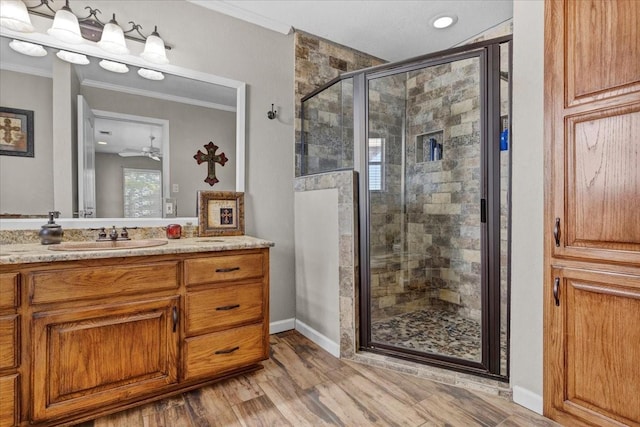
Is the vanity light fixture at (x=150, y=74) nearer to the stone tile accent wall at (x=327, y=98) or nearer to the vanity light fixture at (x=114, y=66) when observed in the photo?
the vanity light fixture at (x=114, y=66)

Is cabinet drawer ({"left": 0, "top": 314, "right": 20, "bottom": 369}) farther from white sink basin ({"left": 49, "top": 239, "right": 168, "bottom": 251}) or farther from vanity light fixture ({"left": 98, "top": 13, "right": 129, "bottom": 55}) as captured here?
vanity light fixture ({"left": 98, "top": 13, "right": 129, "bottom": 55})

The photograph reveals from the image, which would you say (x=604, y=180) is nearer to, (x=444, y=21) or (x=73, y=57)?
(x=444, y=21)

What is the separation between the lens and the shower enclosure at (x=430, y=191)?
6.23 ft

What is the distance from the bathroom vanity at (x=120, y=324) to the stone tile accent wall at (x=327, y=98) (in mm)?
1014

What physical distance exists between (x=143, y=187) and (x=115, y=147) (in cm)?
31

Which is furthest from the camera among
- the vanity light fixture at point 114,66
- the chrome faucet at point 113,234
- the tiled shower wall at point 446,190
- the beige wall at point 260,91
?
the tiled shower wall at point 446,190

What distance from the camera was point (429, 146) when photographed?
10.1 ft

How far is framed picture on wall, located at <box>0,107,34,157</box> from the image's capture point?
1.83 m

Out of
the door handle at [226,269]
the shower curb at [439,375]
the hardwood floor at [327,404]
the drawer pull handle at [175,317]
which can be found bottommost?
the hardwood floor at [327,404]

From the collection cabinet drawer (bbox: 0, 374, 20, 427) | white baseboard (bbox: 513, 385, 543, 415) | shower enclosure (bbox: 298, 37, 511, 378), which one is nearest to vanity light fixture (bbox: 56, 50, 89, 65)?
shower enclosure (bbox: 298, 37, 511, 378)

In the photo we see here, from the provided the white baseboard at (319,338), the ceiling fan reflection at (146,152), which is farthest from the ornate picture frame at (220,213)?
the white baseboard at (319,338)

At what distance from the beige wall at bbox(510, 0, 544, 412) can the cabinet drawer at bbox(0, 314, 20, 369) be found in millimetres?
2433

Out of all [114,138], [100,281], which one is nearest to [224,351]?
[100,281]

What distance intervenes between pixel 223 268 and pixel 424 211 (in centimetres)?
200
